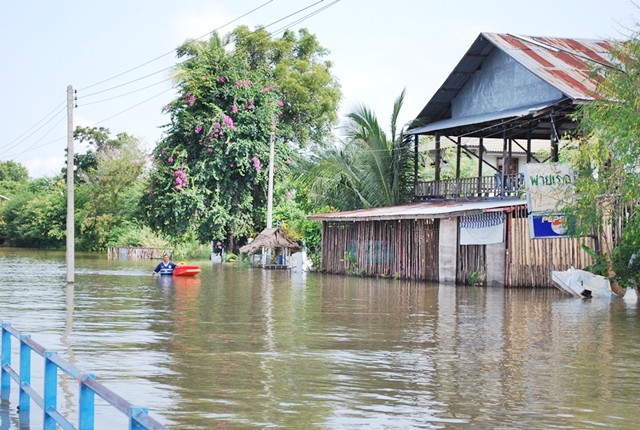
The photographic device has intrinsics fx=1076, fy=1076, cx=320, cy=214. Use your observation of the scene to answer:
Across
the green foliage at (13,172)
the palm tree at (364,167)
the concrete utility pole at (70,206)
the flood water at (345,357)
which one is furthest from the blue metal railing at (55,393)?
the green foliage at (13,172)

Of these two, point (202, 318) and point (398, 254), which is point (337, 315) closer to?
point (202, 318)

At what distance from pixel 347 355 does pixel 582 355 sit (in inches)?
135

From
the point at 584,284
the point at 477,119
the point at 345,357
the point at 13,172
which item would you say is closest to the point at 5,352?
the point at 345,357

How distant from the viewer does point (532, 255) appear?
101 feet

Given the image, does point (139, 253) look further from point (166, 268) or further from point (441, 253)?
point (441, 253)

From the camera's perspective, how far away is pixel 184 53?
234ft

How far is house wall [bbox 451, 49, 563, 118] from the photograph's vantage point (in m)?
34.3

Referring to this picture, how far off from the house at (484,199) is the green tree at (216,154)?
13734mm

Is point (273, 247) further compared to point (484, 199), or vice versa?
point (273, 247)

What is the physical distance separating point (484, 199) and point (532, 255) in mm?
5541

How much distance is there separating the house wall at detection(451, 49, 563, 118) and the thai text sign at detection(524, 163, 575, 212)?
490cm

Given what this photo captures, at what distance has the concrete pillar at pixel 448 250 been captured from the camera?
33781 mm

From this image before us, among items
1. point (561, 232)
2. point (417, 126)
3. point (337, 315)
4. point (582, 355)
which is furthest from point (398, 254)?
point (582, 355)

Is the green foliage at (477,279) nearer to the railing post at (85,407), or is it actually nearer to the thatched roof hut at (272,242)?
the thatched roof hut at (272,242)
